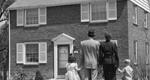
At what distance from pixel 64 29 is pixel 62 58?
2053 mm

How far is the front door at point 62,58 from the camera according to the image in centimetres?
2306

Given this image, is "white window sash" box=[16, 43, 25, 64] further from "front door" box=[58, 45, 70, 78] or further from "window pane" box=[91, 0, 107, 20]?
"window pane" box=[91, 0, 107, 20]

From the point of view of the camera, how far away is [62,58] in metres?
23.2

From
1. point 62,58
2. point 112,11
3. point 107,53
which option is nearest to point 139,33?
point 112,11

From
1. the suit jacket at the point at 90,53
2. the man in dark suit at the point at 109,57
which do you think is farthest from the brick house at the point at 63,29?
the suit jacket at the point at 90,53

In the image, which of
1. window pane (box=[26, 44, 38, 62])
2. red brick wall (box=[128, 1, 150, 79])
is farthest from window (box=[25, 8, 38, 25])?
red brick wall (box=[128, 1, 150, 79])

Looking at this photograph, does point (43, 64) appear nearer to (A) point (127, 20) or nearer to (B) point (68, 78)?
(A) point (127, 20)

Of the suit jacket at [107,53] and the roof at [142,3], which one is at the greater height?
the roof at [142,3]

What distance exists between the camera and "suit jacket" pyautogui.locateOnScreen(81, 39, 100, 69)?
9.45 meters

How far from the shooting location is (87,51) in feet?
31.3

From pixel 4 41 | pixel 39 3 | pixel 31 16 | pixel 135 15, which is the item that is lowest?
pixel 4 41

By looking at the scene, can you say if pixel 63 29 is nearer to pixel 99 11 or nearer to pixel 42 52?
pixel 42 52

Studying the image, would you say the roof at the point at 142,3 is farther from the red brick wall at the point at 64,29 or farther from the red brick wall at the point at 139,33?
the red brick wall at the point at 64,29

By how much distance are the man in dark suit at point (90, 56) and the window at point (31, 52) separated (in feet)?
46.7
